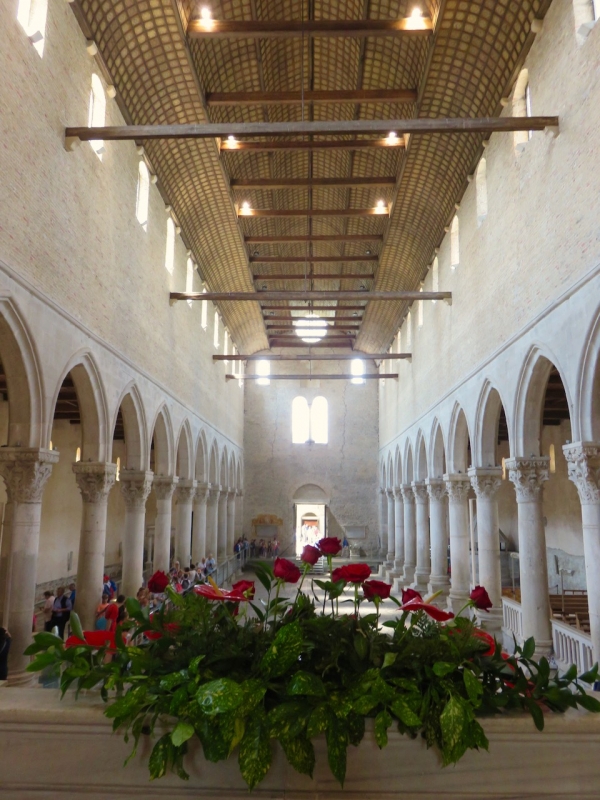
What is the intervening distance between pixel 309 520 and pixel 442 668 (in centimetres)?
3690

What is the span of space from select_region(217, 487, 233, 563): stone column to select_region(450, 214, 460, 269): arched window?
54.3 ft

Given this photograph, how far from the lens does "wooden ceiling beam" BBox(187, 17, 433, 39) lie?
12555 mm

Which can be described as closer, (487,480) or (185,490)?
(487,480)

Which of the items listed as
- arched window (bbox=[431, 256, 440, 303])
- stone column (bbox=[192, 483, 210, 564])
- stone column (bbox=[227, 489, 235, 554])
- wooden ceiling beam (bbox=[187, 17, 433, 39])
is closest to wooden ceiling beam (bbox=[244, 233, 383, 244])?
arched window (bbox=[431, 256, 440, 303])

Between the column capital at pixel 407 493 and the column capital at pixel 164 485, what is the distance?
11647 millimetres

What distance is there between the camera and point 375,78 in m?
16.0

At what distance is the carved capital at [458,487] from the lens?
731 inches

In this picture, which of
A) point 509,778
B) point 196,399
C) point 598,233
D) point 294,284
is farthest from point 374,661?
point 294,284

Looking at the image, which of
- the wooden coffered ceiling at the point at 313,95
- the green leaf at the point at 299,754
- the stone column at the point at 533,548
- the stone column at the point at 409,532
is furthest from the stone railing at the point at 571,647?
the stone column at the point at 409,532

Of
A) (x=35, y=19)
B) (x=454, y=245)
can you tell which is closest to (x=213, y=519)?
(x=454, y=245)

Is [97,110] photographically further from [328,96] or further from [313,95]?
[328,96]

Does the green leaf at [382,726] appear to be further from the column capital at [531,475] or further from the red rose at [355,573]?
the column capital at [531,475]

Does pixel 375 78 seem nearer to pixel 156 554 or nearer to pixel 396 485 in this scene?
pixel 156 554

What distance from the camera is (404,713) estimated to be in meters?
2.43
